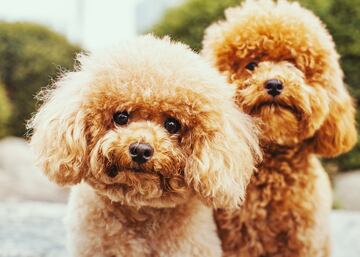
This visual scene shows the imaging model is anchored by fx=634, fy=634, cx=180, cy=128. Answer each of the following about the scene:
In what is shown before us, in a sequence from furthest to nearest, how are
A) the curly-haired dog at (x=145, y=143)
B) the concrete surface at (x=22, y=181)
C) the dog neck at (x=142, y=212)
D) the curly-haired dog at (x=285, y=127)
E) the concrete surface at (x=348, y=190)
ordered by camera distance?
the concrete surface at (x=22, y=181)
the concrete surface at (x=348, y=190)
the curly-haired dog at (x=285, y=127)
the dog neck at (x=142, y=212)
the curly-haired dog at (x=145, y=143)

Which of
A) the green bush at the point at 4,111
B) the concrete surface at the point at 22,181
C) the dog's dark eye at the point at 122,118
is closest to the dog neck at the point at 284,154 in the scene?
the dog's dark eye at the point at 122,118

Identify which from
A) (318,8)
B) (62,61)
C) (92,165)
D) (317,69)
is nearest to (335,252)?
(317,69)

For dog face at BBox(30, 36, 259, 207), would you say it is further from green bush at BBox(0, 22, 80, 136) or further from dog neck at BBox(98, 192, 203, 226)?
green bush at BBox(0, 22, 80, 136)

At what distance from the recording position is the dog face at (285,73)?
8.83 feet

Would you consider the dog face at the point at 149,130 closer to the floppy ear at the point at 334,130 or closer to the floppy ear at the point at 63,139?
the floppy ear at the point at 63,139

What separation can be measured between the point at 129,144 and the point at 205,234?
64 centimetres

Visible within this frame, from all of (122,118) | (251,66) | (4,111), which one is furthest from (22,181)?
(122,118)

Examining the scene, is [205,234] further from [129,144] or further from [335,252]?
[335,252]

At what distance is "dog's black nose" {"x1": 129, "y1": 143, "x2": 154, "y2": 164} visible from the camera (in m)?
2.21

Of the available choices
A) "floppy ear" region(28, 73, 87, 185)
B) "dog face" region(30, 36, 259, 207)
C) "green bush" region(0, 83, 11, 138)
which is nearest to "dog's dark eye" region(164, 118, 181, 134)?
"dog face" region(30, 36, 259, 207)

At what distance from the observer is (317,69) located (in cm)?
288

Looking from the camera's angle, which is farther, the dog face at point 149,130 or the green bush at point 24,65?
the green bush at point 24,65

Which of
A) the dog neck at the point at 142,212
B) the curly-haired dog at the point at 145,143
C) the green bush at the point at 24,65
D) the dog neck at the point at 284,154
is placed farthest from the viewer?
the green bush at the point at 24,65

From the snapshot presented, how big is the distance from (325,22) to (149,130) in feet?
15.8
